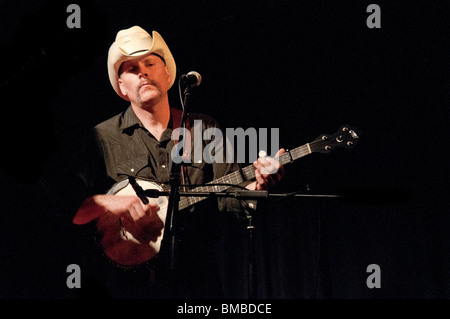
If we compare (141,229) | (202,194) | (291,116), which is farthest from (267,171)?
(291,116)

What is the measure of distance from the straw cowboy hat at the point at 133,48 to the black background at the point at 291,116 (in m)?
0.22

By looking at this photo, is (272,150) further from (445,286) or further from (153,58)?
(445,286)

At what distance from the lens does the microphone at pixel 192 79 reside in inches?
88.7

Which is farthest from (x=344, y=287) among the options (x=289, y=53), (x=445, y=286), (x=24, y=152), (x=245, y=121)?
(x=24, y=152)

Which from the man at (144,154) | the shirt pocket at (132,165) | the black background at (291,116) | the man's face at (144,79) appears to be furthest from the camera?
the black background at (291,116)

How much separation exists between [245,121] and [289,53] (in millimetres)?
559

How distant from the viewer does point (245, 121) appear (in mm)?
3506

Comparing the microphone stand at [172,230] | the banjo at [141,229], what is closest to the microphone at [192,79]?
the microphone stand at [172,230]

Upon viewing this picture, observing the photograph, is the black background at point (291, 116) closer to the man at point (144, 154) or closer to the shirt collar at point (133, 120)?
the man at point (144, 154)

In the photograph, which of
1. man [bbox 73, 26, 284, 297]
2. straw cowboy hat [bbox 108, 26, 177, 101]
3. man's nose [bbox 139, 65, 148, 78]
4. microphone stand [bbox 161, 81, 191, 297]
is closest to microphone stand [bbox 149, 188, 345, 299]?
microphone stand [bbox 161, 81, 191, 297]

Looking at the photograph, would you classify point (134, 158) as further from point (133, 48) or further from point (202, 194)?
point (202, 194)

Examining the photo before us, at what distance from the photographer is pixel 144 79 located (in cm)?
303

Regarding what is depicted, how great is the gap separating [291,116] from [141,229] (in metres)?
1.32
